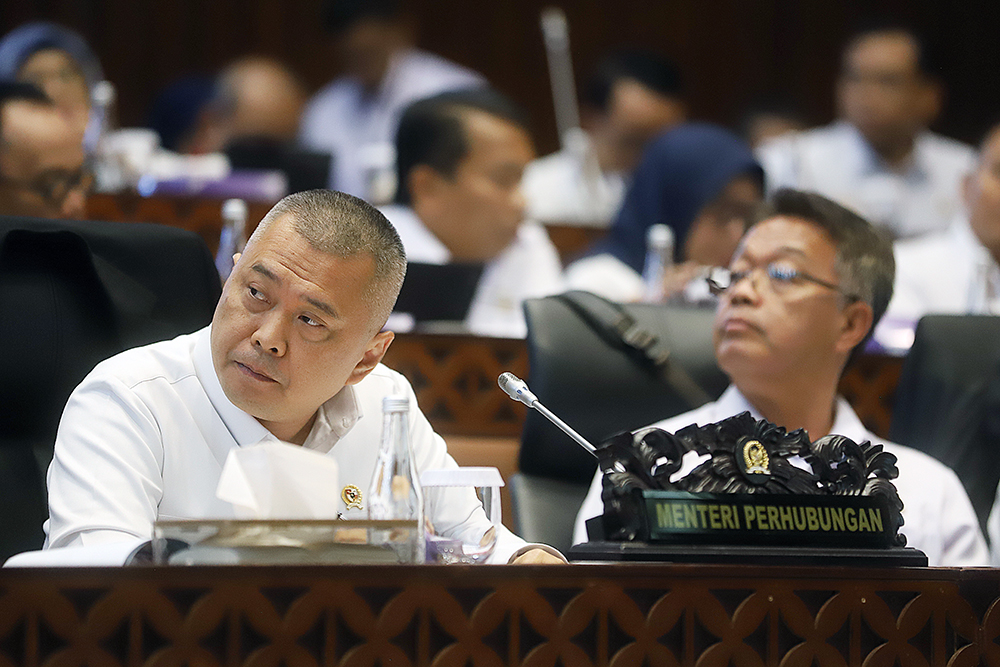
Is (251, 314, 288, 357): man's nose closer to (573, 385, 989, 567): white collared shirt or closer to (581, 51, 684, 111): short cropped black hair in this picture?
(573, 385, 989, 567): white collared shirt

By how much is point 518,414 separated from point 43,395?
3.71 feet

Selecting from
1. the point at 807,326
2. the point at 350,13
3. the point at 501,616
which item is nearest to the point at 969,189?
the point at 807,326

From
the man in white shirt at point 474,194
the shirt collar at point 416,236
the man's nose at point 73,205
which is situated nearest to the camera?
the man's nose at point 73,205

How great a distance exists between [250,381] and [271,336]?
0.07m

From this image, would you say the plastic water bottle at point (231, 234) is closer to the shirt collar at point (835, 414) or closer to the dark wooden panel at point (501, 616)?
the shirt collar at point (835, 414)

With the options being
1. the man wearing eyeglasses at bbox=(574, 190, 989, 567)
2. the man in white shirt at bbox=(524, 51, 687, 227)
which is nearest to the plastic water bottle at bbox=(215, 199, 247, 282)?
the man wearing eyeglasses at bbox=(574, 190, 989, 567)

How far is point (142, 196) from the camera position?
11.7 ft

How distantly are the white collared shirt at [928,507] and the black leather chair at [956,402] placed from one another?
18 cm

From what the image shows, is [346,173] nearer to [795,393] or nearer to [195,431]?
[795,393]

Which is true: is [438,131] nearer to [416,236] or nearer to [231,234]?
[416,236]

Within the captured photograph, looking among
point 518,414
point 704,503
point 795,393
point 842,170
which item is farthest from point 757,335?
point 842,170

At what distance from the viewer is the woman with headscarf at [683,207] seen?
3758 mm

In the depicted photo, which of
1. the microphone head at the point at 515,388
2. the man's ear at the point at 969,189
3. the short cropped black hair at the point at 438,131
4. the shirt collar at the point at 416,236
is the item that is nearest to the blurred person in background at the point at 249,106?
the short cropped black hair at the point at 438,131

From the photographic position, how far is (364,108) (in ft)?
18.7
